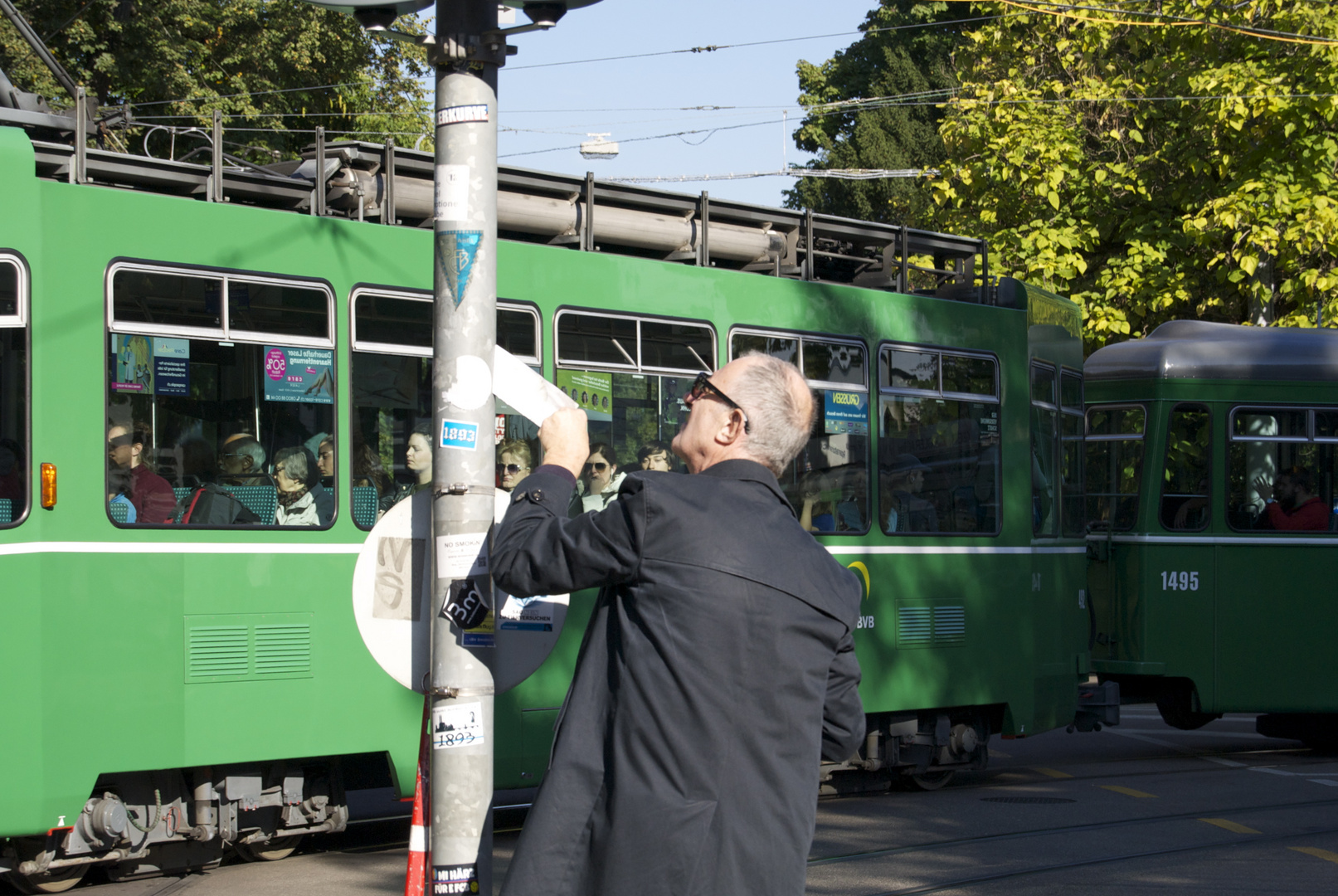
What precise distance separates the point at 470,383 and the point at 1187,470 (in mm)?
10299

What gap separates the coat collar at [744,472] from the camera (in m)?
2.97

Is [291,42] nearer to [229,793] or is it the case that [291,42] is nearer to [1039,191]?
[1039,191]

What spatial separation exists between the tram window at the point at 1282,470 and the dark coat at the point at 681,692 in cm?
1054

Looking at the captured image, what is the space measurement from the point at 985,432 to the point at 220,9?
14964 millimetres

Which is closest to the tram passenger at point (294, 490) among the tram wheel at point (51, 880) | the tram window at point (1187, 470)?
the tram wheel at point (51, 880)

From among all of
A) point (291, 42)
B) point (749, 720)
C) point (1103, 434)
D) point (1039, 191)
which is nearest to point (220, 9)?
point (291, 42)

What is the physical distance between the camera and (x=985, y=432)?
1030 centimetres

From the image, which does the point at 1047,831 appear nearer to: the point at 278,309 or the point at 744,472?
the point at 278,309

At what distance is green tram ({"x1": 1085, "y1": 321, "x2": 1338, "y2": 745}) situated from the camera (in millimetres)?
12242

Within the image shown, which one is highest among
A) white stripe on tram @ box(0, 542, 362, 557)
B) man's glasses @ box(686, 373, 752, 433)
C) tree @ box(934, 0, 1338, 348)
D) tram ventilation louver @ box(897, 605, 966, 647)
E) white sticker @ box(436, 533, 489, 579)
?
tree @ box(934, 0, 1338, 348)

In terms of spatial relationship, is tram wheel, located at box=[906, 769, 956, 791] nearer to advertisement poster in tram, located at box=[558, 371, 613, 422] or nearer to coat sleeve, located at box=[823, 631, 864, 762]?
advertisement poster in tram, located at box=[558, 371, 613, 422]

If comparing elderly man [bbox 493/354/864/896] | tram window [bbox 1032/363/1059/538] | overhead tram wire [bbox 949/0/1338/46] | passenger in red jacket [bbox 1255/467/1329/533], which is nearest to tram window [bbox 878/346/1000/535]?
tram window [bbox 1032/363/1059/538]

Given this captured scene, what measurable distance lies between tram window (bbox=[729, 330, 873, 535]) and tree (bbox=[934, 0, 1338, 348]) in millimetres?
8469

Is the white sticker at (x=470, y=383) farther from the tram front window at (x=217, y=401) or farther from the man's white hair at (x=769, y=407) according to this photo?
the tram front window at (x=217, y=401)
